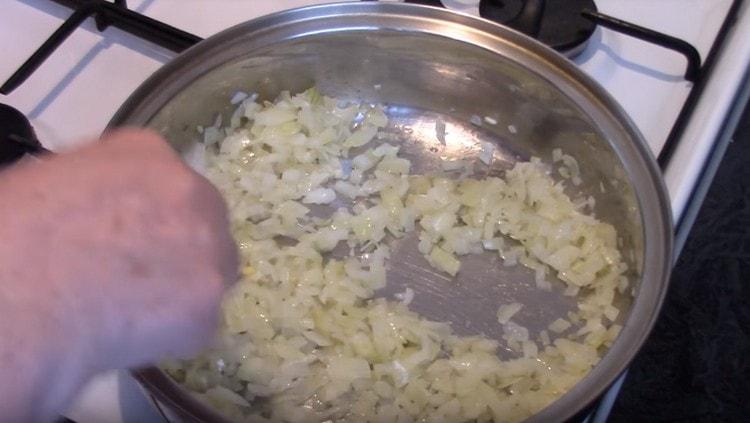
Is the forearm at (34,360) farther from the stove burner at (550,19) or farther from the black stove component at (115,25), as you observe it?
the stove burner at (550,19)

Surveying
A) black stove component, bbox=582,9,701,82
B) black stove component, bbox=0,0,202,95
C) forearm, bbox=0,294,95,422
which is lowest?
forearm, bbox=0,294,95,422

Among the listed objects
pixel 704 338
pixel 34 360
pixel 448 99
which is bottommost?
pixel 704 338

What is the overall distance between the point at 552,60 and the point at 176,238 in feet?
1.75

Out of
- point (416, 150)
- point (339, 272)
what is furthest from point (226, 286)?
point (416, 150)

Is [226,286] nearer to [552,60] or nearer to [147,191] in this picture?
[147,191]

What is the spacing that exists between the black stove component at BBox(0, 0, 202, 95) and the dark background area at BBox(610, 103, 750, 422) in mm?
879

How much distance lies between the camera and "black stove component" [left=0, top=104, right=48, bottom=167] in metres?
0.79

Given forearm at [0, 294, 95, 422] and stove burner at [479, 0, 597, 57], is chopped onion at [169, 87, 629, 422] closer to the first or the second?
stove burner at [479, 0, 597, 57]

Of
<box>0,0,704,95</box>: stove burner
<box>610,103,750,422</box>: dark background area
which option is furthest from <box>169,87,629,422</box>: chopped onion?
<box>610,103,750,422</box>: dark background area

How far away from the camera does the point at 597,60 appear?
0.93m

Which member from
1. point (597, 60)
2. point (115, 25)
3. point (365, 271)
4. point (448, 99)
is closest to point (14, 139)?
point (115, 25)

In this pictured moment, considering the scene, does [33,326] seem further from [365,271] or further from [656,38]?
[656,38]

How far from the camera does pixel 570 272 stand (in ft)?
2.93

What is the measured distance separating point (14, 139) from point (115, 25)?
0.21 m
